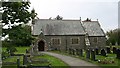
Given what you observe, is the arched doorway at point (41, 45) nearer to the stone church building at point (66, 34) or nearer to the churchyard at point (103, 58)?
the stone church building at point (66, 34)

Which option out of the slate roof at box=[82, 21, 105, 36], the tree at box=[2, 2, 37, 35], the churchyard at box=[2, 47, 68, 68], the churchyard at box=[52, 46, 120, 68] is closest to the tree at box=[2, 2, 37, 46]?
the tree at box=[2, 2, 37, 35]

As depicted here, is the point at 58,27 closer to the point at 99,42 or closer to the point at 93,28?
the point at 93,28

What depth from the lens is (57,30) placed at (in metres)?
52.9

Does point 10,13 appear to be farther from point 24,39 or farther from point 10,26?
point 24,39

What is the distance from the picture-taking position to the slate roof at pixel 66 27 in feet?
172

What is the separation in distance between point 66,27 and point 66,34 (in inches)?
74.8

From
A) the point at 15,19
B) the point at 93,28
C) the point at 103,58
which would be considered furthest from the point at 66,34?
the point at 15,19

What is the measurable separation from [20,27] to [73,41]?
1410 inches

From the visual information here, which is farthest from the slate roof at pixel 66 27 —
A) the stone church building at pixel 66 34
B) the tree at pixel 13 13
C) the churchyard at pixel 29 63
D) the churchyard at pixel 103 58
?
the tree at pixel 13 13

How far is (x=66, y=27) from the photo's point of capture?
2116 inches

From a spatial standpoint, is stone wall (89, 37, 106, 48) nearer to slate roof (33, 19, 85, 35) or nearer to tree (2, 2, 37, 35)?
slate roof (33, 19, 85, 35)

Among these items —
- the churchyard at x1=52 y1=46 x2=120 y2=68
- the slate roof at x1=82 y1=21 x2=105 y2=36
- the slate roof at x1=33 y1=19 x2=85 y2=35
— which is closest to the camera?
the churchyard at x1=52 y1=46 x2=120 y2=68

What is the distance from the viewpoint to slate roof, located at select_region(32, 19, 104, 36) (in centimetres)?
5244

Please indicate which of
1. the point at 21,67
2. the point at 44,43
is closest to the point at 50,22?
the point at 44,43
